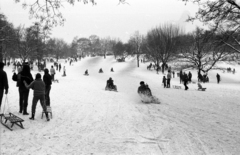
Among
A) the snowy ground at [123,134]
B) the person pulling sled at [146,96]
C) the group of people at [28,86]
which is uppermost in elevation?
the group of people at [28,86]

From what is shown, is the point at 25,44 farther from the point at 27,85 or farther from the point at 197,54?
the point at 27,85

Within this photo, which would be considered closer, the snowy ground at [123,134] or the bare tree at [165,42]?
the snowy ground at [123,134]

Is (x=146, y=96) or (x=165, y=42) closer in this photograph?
(x=146, y=96)

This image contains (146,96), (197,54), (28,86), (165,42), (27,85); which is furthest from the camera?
(165,42)

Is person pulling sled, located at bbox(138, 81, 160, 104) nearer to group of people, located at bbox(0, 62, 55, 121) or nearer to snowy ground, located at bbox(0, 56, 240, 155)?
snowy ground, located at bbox(0, 56, 240, 155)

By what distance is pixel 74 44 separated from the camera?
362ft

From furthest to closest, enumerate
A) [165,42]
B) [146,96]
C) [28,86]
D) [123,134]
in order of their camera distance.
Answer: [165,42]
[146,96]
[28,86]
[123,134]

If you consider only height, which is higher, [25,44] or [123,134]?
[25,44]

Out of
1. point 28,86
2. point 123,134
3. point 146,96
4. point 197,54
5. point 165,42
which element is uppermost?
point 165,42

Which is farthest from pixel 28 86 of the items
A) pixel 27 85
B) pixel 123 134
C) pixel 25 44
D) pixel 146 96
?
pixel 25 44

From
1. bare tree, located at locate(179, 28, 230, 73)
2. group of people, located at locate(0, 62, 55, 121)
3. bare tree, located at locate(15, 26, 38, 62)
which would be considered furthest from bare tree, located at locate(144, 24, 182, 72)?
group of people, located at locate(0, 62, 55, 121)

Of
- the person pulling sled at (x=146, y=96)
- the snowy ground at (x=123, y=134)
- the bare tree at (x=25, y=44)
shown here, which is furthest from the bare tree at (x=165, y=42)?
the snowy ground at (x=123, y=134)

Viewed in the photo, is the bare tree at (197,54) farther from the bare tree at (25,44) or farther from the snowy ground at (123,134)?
the bare tree at (25,44)

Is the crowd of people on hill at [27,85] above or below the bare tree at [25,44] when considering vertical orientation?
below
